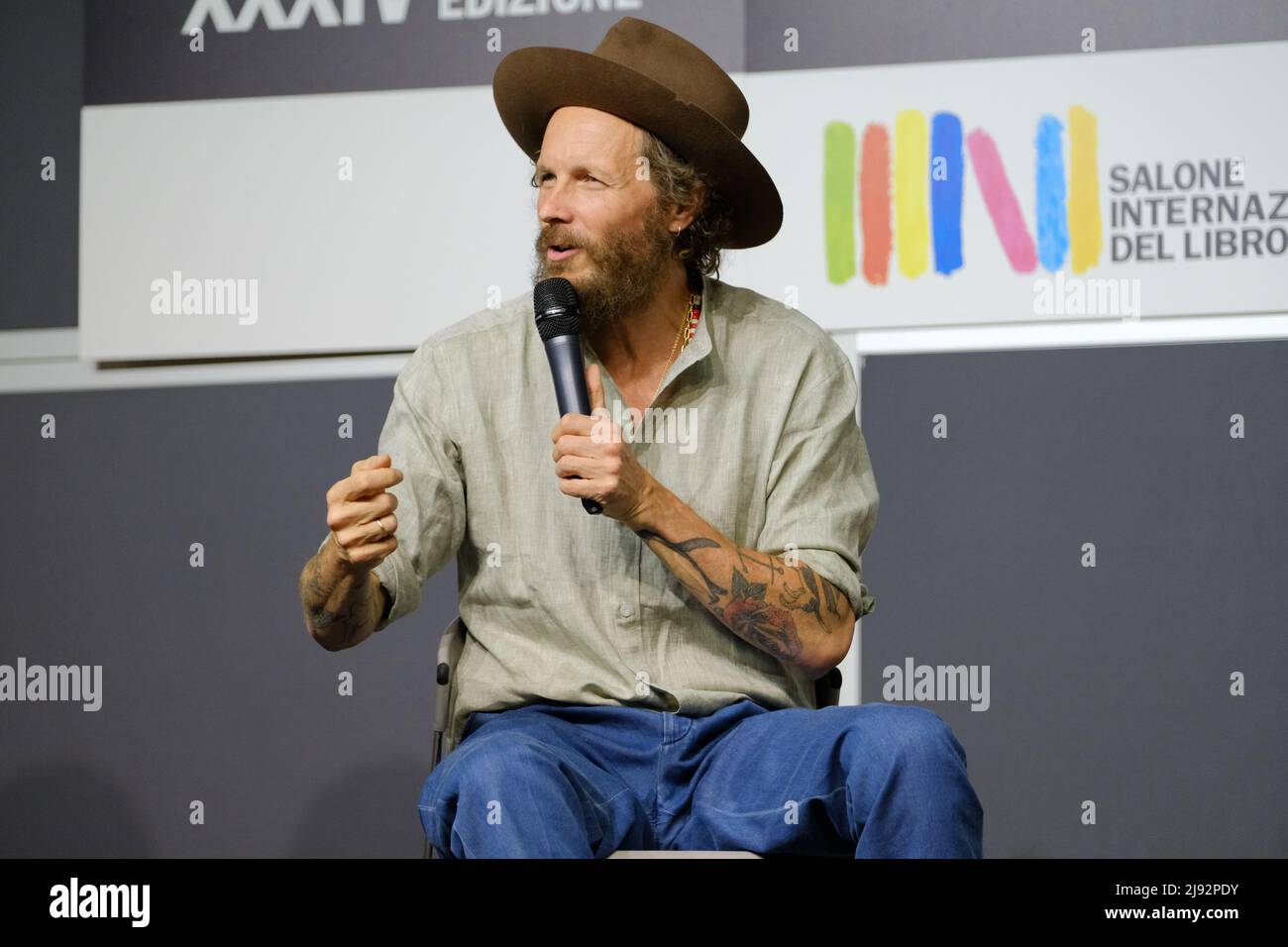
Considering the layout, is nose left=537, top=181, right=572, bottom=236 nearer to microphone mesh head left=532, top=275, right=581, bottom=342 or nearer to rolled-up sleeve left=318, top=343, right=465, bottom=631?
microphone mesh head left=532, top=275, right=581, bottom=342

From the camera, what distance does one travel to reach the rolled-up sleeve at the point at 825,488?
7.16ft

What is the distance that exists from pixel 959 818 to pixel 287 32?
2.59 metres

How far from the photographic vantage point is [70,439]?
366cm

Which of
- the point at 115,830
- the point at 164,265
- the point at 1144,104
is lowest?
the point at 115,830

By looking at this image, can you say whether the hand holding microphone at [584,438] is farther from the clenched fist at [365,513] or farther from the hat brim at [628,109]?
the hat brim at [628,109]

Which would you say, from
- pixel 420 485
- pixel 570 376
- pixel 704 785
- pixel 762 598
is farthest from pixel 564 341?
pixel 704 785

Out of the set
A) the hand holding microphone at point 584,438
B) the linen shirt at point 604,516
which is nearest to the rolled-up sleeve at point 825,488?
the linen shirt at point 604,516

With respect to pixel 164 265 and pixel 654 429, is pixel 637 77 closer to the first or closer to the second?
→ pixel 654 429

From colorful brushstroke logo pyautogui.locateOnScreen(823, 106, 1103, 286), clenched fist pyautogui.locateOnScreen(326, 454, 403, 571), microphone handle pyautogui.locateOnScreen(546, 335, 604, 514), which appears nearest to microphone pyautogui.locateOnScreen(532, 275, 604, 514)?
microphone handle pyautogui.locateOnScreen(546, 335, 604, 514)

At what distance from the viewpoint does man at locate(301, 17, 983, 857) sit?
1893 mm

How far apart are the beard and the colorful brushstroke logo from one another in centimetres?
105

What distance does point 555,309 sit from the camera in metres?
2.15

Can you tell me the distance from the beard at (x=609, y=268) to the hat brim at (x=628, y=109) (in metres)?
0.14

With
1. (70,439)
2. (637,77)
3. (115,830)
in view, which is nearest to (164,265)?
(70,439)
